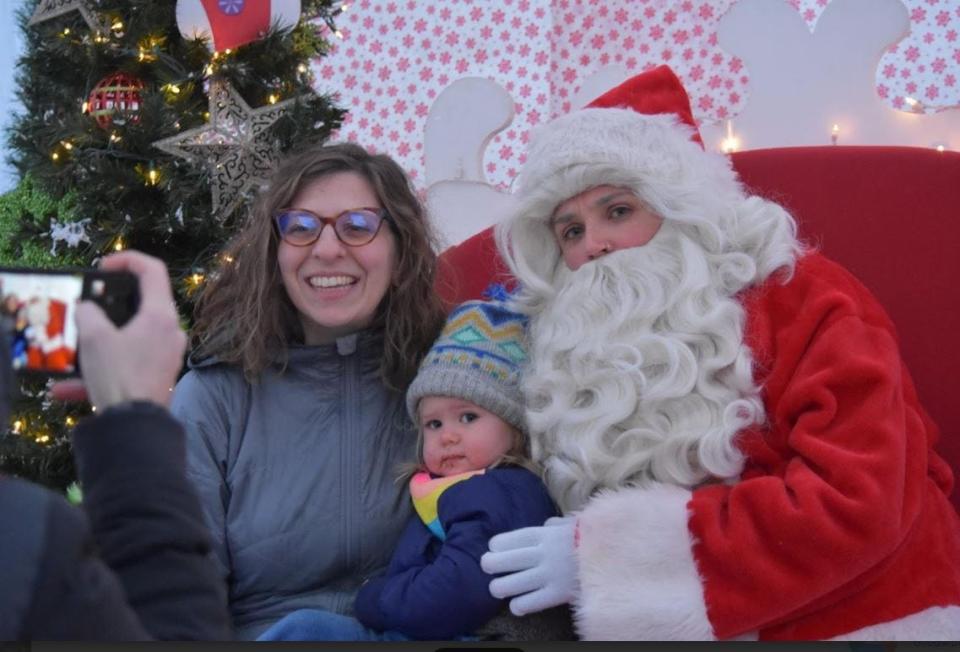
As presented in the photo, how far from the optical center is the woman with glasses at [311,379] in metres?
1.60

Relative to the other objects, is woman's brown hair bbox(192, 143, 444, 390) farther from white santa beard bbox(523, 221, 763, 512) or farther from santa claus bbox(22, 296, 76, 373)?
santa claus bbox(22, 296, 76, 373)

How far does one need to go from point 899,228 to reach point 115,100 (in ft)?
4.76

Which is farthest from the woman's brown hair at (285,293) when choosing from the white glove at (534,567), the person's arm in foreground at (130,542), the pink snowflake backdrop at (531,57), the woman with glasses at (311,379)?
the pink snowflake backdrop at (531,57)

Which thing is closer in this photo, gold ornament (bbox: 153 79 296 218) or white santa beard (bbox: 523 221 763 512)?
white santa beard (bbox: 523 221 763 512)

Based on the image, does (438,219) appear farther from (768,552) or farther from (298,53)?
(768,552)

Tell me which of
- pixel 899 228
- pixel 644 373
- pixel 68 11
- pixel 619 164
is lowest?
pixel 644 373

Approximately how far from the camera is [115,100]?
1996 millimetres

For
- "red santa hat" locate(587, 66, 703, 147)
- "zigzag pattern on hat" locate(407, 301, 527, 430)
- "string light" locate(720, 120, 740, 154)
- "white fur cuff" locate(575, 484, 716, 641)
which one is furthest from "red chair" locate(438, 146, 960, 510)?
"string light" locate(720, 120, 740, 154)

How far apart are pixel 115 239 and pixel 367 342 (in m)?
0.48

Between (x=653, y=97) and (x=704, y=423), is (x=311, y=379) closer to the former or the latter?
(x=704, y=423)

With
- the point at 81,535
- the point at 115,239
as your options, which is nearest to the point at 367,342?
the point at 115,239

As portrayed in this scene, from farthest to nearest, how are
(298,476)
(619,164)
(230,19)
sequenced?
(230,19), (619,164), (298,476)

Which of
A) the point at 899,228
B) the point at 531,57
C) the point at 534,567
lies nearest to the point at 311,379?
the point at 534,567

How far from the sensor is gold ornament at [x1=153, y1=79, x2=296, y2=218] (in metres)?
1.97
